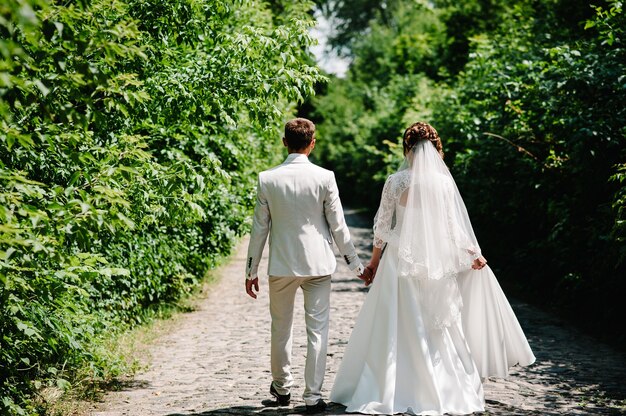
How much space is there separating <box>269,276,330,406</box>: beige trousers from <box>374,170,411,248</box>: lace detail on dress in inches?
26.8

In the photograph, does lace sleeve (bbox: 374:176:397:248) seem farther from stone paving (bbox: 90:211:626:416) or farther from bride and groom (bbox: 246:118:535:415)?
stone paving (bbox: 90:211:626:416)

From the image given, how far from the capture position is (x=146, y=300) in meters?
10.8

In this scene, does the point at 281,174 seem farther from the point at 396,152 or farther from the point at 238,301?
the point at 396,152

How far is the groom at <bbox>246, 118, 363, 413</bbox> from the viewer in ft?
18.8

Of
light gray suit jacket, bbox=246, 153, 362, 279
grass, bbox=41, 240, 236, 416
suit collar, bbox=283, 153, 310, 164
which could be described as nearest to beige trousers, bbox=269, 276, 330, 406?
light gray suit jacket, bbox=246, 153, 362, 279

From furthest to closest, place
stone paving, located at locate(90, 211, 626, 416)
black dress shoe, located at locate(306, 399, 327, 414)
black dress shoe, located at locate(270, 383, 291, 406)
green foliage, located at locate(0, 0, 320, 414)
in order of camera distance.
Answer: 1. stone paving, located at locate(90, 211, 626, 416)
2. black dress shoe, located at locate(270, 383, 291, 406)
3. black dress shoe, located at locate(306, 399, 327, 414)
4. green foliage, located at locate(0, 0, 320, 414)

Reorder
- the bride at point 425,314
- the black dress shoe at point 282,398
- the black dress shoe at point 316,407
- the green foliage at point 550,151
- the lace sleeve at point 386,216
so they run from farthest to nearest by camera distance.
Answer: the green foliage at point 550,151
the lace sleeve at point 386,216
the black dress shoe at point 282,398
the bride at point 425,314
the black dress shoe at point 316,407

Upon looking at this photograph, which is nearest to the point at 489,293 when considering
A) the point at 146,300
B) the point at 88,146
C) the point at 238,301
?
the point at 88,146

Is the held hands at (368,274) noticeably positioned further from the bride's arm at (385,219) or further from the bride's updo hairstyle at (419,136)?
the bride's updo hairstyle at (419,136)

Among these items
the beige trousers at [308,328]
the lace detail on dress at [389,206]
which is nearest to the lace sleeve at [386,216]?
the lace detail on dress at [389,206]

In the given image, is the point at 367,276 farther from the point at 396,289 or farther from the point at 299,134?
the point at 299,134

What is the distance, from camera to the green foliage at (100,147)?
13.5ft

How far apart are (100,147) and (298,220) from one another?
174 cm

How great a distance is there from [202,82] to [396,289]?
2.73m
